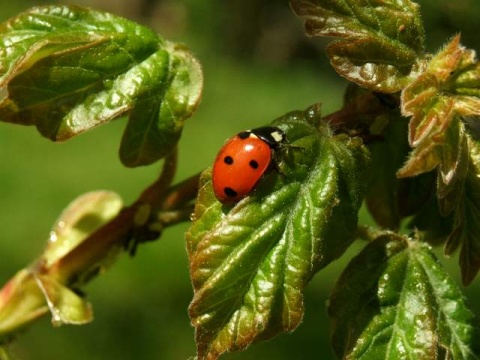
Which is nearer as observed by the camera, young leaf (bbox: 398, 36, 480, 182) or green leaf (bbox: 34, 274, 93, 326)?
young leaf (bbox: 398, 36, 480, 182)

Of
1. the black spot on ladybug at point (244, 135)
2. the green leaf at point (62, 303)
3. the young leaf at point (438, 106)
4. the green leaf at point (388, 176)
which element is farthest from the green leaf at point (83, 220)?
the young leaf at point (438, 106)

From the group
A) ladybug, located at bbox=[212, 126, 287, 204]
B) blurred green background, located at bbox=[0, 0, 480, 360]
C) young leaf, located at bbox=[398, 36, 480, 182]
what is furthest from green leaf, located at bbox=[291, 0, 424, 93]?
blurred green background, located at bbox=[0, 0, 480, 360]

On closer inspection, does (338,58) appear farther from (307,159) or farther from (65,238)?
(65,238)

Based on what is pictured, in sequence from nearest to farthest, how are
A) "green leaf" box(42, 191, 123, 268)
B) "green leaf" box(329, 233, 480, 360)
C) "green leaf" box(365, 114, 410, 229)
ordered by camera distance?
1. "green leaf" box(329, 233, 480, 360)
2. "green leaf" box(365, 114, 410, 229)
3. "green leaf" box(42, 191, 123, 268)

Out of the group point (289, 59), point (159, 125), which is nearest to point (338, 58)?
point (159, 125)

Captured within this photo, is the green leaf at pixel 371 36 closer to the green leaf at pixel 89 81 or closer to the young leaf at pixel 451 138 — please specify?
the young leaf at pixel 451 138

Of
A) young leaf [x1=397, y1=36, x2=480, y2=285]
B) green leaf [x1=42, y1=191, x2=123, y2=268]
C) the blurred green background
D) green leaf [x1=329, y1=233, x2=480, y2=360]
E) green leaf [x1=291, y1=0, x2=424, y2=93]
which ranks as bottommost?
the blurred green background

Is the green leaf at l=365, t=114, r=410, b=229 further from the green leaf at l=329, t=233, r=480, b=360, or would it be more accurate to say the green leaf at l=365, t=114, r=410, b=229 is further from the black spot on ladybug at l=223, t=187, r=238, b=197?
the black spot on ladybug at l=223, t=187, r=238, b=197

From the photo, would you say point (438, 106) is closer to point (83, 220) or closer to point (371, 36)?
point (371, 36)
